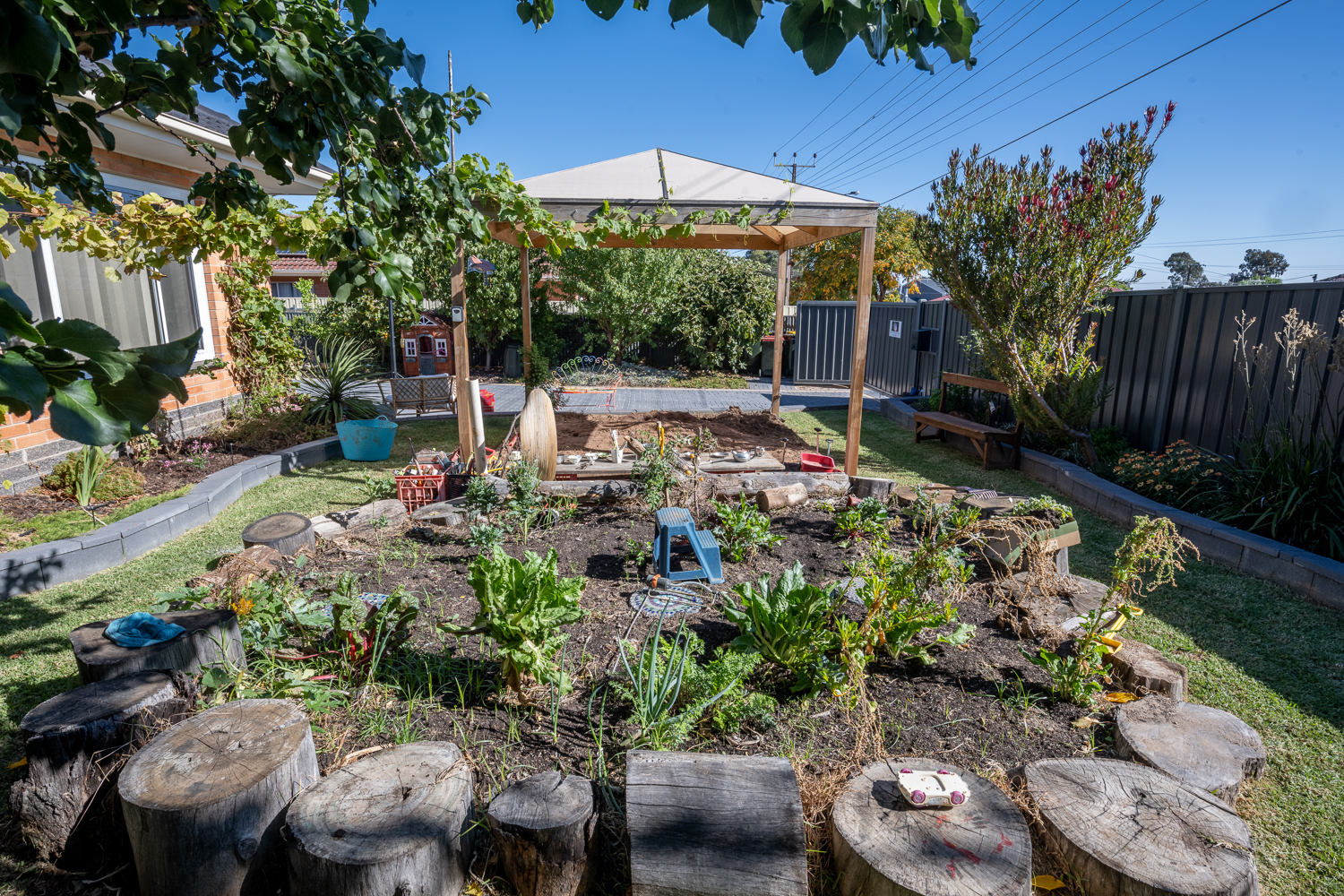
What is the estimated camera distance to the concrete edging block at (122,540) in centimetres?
397

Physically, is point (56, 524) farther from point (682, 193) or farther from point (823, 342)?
point (823, 342)

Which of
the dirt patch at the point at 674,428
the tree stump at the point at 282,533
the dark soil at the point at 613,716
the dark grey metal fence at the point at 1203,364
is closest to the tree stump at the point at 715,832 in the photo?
the dark soil at the point at 613,716

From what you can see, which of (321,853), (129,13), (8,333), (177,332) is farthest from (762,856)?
(177,332)

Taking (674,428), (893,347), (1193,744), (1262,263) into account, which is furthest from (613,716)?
(1262,263)

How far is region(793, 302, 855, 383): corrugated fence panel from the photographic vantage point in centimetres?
1552

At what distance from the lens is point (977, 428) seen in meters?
7.78

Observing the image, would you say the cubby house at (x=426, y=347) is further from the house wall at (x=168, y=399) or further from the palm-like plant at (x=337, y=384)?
the house wall at (x=168, y=399)

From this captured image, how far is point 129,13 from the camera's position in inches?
59.5

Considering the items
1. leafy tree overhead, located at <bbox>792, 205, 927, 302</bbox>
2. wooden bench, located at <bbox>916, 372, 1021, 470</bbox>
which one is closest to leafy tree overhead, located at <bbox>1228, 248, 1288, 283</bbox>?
leafy tree overhead, located at <bbox>792, 205, 927, 302</bbox>

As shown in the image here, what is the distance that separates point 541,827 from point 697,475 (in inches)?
141

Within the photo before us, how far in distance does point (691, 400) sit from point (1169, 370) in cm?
806

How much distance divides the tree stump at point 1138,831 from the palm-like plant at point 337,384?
319 inches

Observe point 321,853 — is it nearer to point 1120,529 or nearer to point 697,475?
point 697,475

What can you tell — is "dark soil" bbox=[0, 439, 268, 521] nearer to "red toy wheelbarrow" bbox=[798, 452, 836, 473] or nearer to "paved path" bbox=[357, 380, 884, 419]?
"paved path" bbox=[357, 380, 884, 419]
